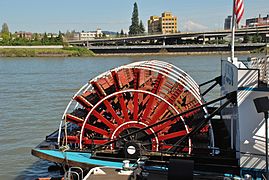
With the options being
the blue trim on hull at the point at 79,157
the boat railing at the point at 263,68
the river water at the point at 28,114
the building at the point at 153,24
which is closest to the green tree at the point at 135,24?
the building at the point at 153,24

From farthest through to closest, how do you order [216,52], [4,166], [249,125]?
1. [216,52]
2. [4,166]
3. [249,125]

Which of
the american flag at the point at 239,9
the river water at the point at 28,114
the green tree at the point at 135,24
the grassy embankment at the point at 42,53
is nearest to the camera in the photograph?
the american flag at the point at 239,9

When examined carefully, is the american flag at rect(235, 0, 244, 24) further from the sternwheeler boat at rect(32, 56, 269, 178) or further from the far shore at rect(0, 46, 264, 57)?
the far shore at rect(0, 46, 264, 57)

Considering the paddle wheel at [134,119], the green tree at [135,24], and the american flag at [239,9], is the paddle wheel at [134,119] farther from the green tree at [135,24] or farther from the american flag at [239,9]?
the green tree at [135,24]

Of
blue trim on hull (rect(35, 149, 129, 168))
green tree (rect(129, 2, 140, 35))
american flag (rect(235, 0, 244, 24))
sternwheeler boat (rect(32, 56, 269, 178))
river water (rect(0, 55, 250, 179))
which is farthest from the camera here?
green tree (rect(129, 2, 140, 35))

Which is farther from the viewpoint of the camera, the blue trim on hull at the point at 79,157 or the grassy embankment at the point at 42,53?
the grassy embankment at the point at 42,53

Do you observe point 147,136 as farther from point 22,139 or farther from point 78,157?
point 22,139

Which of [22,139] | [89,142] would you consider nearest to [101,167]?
[89,142]

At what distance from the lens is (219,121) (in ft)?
34.3

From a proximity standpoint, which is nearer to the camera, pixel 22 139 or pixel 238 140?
pixel 238 140

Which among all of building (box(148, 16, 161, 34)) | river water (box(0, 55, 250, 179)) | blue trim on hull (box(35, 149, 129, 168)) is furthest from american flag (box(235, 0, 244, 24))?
building (box(148, 16, 161, 34))

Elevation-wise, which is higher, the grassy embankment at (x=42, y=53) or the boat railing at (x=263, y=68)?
the boat railing at (x=263, y=68)

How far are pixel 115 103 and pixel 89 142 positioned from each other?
1.48m

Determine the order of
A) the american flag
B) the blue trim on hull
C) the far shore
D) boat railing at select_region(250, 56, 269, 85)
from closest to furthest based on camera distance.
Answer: boat railing at select_region(250, 56, 269, 85) < the blue trim on hull < the american flag < the far shore
